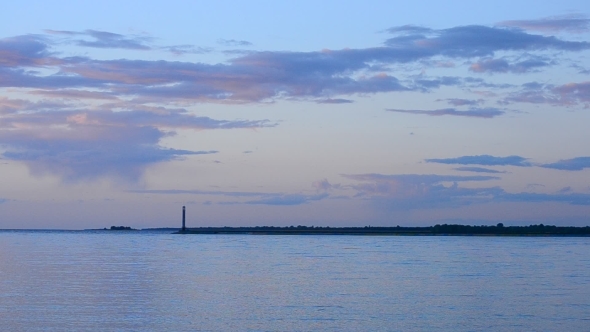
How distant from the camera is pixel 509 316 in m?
26.1

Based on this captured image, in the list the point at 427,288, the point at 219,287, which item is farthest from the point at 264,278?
the point at 427,288

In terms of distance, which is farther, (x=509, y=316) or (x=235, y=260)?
(x=235, y=260)

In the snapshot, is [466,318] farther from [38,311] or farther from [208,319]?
[38,311]

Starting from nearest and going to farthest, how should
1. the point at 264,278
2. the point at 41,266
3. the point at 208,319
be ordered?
the point at 208,319, the point at 264,278, the point at 41,266

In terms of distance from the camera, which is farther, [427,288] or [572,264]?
[572,264]

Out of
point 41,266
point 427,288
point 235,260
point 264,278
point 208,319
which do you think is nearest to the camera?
point 208,319

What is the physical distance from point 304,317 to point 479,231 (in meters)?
110

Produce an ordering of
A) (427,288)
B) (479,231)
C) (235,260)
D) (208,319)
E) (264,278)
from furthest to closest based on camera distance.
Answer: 1. (479,231)
2. (235,260)
3. (264,278)
4. (427,288)
5. (208,319)

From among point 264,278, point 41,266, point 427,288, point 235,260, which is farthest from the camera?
point 235,260

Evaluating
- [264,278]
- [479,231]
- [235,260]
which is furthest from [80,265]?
[479,231]

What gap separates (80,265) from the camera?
48.9 meters

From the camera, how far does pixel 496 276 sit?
4022 centimetres

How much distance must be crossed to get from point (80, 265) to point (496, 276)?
2501 centimetres

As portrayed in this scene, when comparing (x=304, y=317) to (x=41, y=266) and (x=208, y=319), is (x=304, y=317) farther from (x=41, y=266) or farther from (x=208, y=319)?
(x=41, y=266)
